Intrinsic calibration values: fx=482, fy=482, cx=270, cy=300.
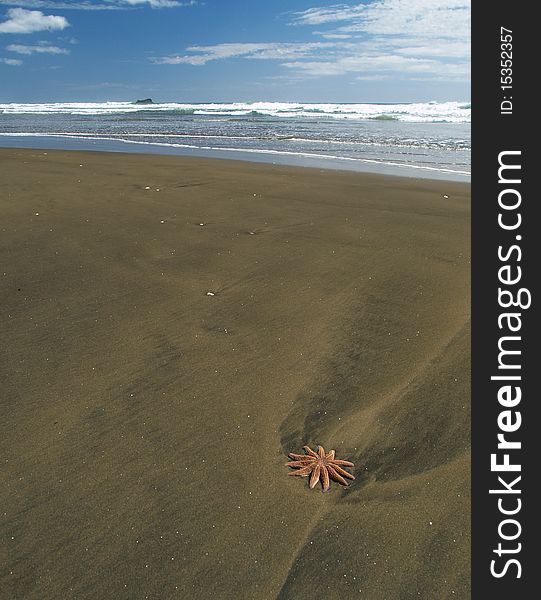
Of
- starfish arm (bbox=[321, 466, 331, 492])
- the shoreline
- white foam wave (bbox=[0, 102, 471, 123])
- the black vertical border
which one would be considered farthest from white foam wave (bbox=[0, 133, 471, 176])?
white foam wave (bbox=[0, 102, 471, 123])

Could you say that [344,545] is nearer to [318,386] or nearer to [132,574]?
[132,574]

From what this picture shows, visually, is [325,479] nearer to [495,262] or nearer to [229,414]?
[229,414]

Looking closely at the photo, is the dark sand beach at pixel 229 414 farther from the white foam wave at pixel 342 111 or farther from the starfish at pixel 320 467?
the white foam wave at pixel 342 111

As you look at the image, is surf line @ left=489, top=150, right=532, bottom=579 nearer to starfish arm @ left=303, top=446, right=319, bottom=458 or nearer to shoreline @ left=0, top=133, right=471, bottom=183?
starfish arm @ left=303, top=446, right=319, bottom=458

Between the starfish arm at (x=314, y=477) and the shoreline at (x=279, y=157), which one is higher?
the shoreline at (x=279, y=157)

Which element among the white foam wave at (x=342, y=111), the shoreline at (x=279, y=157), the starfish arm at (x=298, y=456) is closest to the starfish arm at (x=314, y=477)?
the starfish arm at (x=298, y=456)

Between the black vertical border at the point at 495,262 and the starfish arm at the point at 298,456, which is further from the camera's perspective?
the starfish arm at the point at 298,456

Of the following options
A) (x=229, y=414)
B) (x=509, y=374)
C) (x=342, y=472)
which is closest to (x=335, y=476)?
(x=342, y=472)
